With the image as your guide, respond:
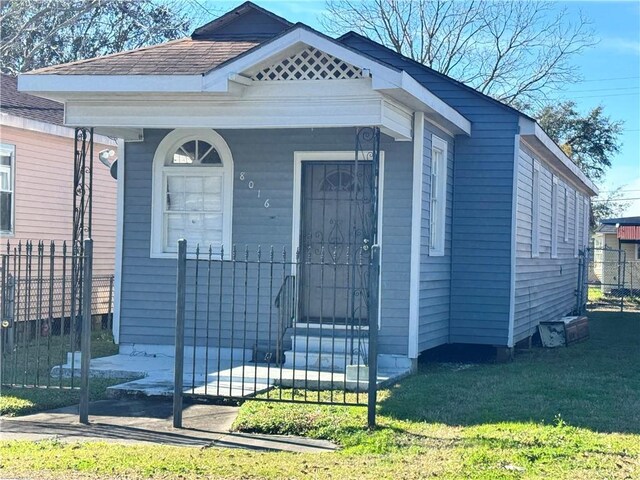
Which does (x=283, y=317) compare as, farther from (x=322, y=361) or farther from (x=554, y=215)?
(x=554, y=215)

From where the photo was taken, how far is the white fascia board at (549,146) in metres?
13.1

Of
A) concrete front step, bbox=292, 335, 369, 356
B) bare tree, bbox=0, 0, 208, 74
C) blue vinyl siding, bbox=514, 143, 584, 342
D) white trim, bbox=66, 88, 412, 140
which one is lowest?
concrete front step, bbox=292, 335, 369, 356

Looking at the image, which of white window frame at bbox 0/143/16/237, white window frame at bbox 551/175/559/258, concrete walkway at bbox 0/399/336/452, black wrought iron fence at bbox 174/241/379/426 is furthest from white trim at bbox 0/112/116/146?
white window frame at bbox 551/175/559/258

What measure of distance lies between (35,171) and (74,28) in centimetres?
1667

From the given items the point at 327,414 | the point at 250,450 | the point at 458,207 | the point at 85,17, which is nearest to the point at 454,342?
the point at 458,207

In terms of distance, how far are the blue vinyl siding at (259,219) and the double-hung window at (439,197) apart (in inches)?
45.4

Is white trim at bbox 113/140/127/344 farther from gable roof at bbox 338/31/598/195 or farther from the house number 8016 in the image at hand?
gable roof at bbox 338/31/598/195

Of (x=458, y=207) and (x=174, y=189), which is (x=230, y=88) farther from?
(x=458, y=207)

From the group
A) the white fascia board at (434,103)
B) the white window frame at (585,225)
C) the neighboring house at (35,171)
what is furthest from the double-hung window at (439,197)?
the white window frame at (585,225)

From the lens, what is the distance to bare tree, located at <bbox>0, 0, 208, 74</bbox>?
25.4 m

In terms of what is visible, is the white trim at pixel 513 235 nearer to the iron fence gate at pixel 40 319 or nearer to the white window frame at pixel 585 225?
the iron fence gate at pixel 40 319

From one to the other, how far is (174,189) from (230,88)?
7.91ft

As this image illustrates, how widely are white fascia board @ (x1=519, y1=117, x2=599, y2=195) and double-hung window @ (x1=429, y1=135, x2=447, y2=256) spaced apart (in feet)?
4.34

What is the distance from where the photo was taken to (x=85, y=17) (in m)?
30.0
